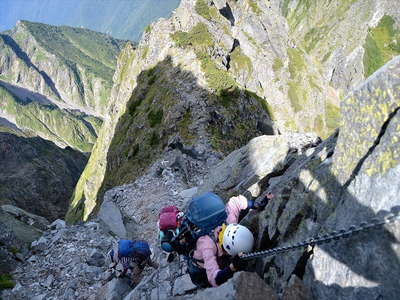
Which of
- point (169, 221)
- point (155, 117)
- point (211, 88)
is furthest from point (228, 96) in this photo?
point (169, 221)

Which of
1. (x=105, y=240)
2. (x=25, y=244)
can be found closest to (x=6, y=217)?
(x=25, y=244)

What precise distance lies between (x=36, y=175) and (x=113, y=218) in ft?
424

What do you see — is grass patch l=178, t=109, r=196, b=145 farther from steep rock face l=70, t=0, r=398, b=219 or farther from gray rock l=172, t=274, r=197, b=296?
gray rock l=172, t=274, r=197, b=296

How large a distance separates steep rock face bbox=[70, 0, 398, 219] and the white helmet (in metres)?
24.6

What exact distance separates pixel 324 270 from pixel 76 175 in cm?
17621

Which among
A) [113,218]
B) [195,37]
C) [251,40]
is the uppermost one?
[251,40]

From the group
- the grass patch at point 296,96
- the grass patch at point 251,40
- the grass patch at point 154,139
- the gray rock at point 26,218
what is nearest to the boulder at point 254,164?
the gray rock at point 26,218

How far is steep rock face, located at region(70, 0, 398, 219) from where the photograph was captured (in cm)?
4044

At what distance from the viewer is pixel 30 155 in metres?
159

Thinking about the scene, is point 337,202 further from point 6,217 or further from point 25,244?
point 6,217

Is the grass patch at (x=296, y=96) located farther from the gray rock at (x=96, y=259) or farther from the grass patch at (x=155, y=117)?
the gray rock at (x=96, y=259)

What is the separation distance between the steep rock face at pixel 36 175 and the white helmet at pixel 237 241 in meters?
117

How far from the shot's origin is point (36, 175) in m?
140

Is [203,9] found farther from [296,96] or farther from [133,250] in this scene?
[133,250]
